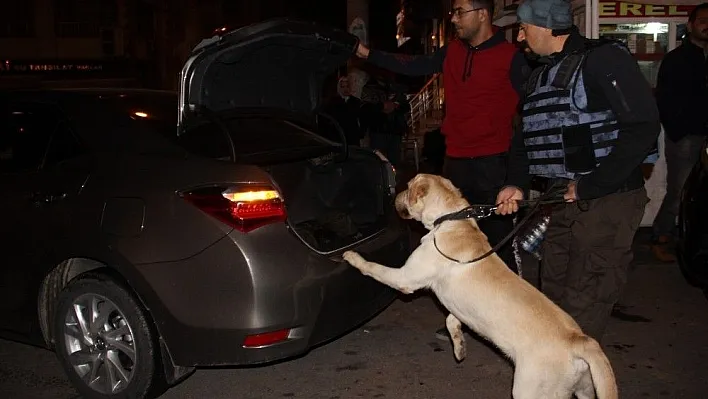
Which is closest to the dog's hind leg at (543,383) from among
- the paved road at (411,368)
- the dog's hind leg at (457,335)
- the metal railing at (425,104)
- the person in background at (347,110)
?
the dog's hind leg at (457,335)

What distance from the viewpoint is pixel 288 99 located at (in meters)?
4.34

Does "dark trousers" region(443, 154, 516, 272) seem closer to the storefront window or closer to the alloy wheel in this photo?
the alloy wheel

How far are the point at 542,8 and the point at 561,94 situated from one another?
43cm

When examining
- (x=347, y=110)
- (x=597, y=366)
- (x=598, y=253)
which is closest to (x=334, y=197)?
(x=598, y=253)

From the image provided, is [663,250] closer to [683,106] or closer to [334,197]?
[683,106]

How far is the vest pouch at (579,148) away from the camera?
3.32 metres

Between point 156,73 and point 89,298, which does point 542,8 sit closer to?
point 89,298

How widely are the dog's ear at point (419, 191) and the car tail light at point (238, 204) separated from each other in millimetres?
752

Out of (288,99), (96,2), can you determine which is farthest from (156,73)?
(288,99)

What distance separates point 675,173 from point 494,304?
4194 millimetres

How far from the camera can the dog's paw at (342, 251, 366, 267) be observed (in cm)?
363

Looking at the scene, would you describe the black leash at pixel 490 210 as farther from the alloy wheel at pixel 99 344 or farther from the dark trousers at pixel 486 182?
the alloy wheel at pixel 99 344

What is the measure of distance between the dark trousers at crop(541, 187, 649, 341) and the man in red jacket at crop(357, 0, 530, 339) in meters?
1.16

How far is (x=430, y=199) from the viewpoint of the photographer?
364 centimetres
